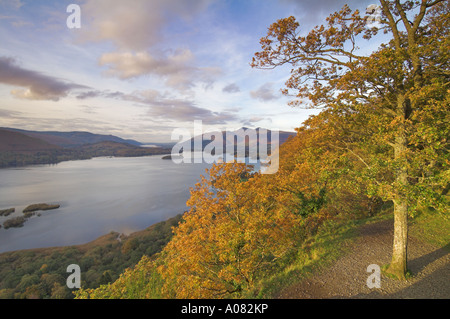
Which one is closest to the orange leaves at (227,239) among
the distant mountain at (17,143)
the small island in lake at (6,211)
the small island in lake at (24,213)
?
the small island in lake at (24,213)

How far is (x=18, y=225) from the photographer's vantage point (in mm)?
38531

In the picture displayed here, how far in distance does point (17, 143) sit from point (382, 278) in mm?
210007

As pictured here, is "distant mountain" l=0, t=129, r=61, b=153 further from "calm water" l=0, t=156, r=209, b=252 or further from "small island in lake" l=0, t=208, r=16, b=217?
"small island in lake" l=0, t=208, r=16, b=217

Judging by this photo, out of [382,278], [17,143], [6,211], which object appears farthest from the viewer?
[17,143]

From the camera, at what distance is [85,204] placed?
51.8m

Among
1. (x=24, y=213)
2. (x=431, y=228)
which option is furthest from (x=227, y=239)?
(x=24, y=213)

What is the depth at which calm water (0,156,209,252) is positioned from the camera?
3569 cm

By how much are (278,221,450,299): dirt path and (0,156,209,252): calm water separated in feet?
125

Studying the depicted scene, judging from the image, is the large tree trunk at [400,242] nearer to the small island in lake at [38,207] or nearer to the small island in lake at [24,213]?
the small island in lake at [24,213]

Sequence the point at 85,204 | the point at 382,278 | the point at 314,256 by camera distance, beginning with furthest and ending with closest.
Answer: the point at 85,204 < the point at 314,256 < the point at 382,278

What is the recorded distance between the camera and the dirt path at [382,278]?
6.06 m

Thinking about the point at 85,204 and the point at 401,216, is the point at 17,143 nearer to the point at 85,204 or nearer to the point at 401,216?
the point at 85,204
